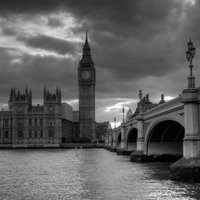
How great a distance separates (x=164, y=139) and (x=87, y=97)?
129750mm

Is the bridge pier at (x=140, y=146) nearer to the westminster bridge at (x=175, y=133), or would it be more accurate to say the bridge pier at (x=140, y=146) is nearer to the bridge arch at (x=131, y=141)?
the westminster bridge at (x=175, y=133)

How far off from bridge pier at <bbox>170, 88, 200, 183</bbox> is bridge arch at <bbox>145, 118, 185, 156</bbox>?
19145 mm

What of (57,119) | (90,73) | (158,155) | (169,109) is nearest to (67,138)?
(57,119)

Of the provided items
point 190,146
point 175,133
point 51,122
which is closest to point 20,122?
point 51,122

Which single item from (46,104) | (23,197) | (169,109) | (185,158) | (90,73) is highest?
(90,73)

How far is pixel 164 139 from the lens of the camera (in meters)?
49.5

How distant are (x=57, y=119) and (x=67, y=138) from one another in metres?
21.4

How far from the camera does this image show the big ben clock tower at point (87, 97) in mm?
174625

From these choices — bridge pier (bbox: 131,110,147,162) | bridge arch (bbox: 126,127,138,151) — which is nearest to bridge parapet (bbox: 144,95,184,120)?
Result: bridge pier (bbox: 131,110,147,162)

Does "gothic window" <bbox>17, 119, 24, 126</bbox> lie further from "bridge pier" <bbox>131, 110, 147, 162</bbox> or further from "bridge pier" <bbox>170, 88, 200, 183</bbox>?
"bridge pier" <bbox>170, 88, 200, 183</bbox>

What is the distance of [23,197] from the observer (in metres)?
22.1

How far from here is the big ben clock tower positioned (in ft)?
573

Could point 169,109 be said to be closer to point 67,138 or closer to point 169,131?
point 169,131

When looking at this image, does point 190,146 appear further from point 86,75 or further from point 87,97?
point 86,75
